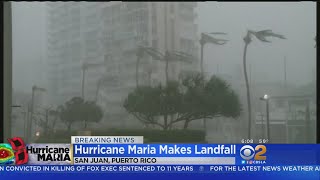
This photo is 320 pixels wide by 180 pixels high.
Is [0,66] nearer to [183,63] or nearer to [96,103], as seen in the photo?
[96,103]

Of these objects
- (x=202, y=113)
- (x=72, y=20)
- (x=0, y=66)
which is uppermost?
(x=72, y=20)

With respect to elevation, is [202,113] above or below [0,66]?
below

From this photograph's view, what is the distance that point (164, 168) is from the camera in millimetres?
4051

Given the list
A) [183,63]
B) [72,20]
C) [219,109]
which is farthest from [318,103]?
[72,20]

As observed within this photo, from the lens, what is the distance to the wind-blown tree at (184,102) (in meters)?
4.12

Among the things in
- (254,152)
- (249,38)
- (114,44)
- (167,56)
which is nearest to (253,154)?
(254,152)

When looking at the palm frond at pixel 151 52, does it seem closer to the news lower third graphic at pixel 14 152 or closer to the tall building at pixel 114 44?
the tall building at pixel 114 44

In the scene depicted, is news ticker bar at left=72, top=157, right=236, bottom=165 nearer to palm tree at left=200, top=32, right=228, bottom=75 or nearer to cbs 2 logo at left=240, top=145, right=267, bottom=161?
cbs 2 logo at left=240, top=145, right=267, bottom=161

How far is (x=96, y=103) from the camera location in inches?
163

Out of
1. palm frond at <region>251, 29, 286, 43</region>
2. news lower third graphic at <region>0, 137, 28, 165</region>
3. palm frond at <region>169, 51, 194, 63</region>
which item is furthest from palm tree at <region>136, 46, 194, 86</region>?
news lower third graphic at <region>0, 137, 28, 165</region>

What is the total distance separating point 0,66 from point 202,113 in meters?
1.58

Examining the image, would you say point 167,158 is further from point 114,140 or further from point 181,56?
point 181,56

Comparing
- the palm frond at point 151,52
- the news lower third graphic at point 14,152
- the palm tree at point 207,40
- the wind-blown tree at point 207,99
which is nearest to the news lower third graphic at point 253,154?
the wind-blown tree at point 207,99

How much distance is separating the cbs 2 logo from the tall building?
0.73 m
